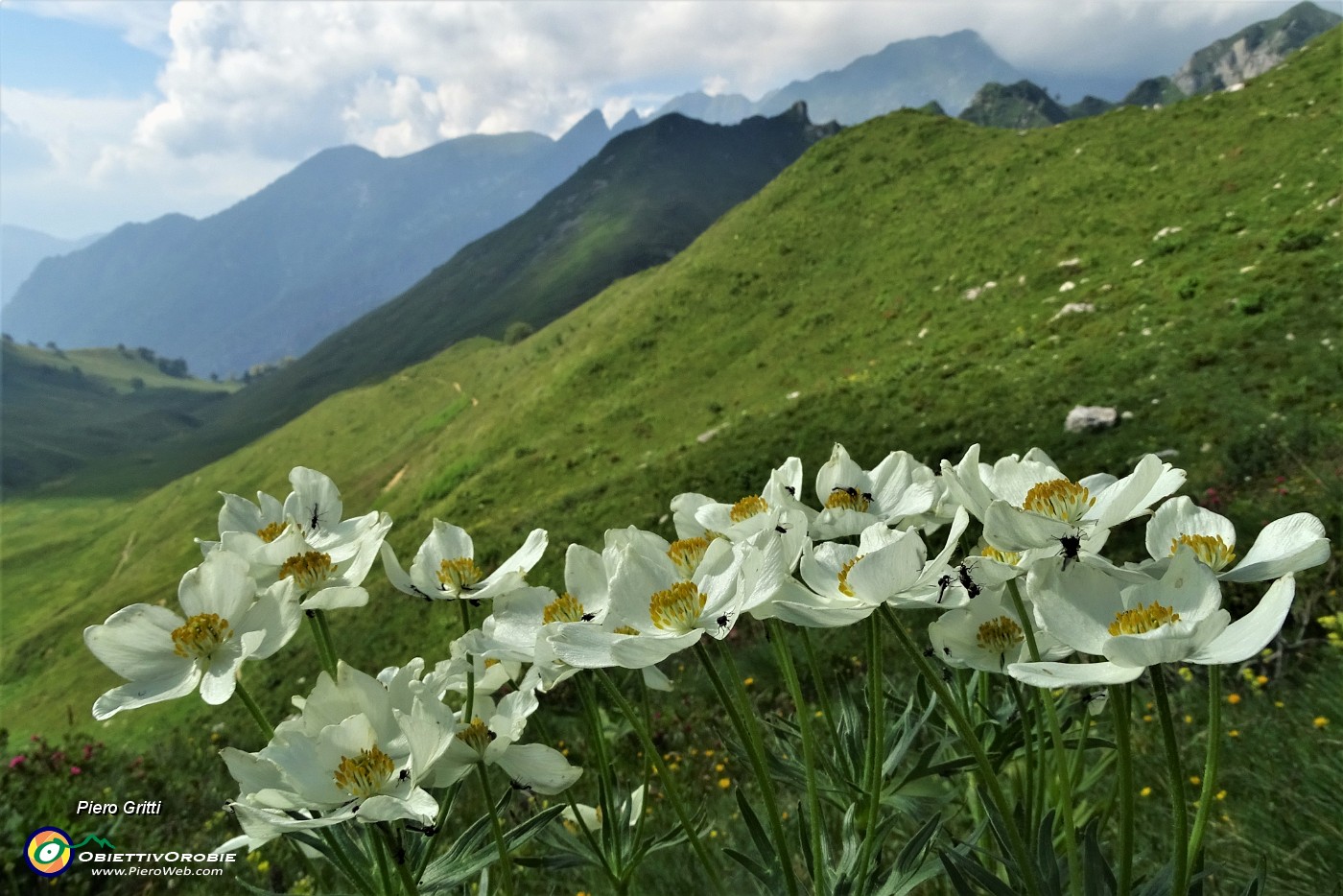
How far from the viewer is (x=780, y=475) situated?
1.75 m

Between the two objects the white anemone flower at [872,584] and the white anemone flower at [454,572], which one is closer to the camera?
the white anemone flower at [872,584]

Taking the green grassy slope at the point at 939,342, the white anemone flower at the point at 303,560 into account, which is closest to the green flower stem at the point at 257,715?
the white anemone flower at the point at 303,560

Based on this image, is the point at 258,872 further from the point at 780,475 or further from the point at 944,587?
the point at 944,587

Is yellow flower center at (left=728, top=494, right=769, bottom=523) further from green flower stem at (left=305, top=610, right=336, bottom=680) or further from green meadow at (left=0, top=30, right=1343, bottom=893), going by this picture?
green meadow at (left=0, top=30, right=1343, bottom=893)

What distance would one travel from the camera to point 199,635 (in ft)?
4.95

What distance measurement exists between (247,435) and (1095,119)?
9352cm

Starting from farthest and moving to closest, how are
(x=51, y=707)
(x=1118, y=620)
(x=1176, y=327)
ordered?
1. (x=51, y=707)
2. (x=1176, y=327)
3. (x=1118, y=620)

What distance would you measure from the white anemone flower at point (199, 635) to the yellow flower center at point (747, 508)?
0.94 metres

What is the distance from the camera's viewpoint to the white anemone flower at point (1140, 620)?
38.4 inches

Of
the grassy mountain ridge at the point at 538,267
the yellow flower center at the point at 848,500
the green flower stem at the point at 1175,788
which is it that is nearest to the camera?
the green flower stem at the point at 1175,788

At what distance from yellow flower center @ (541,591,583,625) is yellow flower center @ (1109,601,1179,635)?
3.19 feet

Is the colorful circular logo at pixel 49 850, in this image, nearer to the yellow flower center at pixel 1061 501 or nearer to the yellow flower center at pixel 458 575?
the yellow flower center at pixel 458 575

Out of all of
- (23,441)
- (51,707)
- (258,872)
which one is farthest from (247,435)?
(258,872)

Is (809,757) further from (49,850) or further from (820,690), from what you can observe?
(49,850)
